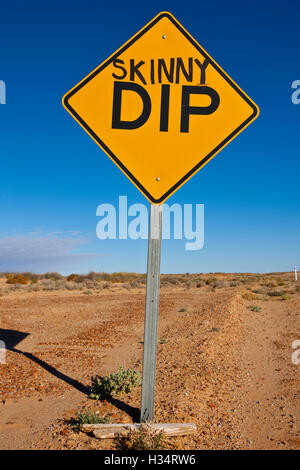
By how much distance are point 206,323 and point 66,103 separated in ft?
27.9

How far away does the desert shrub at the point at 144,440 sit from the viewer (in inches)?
133

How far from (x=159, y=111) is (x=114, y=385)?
11.9 ft

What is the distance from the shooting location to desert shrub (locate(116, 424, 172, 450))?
3.37m

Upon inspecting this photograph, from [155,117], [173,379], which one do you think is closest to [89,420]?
[173,379]

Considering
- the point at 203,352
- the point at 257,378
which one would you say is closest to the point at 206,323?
the point at 203,352

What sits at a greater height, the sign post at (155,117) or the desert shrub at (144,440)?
the sign post at (155,117)

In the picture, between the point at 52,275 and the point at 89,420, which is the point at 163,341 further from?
the point at 52,275

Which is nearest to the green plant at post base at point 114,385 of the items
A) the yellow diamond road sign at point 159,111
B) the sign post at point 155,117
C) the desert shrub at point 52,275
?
the sign post at point 155,117

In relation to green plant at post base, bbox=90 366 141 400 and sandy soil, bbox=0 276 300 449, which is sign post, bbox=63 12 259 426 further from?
green plant at post base, bbox=90 366 141 400

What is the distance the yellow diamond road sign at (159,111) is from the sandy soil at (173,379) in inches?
108

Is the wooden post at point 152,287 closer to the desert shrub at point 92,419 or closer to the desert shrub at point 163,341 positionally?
the desert shrub at point 92,419

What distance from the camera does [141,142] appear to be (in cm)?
368

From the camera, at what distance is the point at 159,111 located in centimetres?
370
